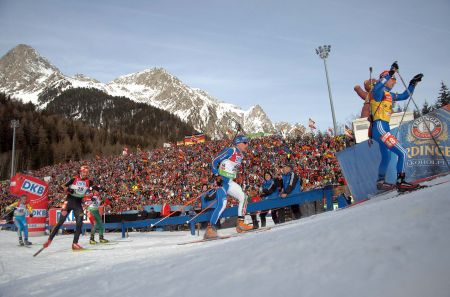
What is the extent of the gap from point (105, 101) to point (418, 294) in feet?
605

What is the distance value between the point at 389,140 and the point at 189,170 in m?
23.3

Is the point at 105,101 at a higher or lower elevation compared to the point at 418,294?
higher

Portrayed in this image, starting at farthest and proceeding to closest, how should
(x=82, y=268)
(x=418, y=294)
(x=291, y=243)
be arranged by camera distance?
1. (x=82, y=268)
2. (x=291, y=243)
3. (x=418, y=294)

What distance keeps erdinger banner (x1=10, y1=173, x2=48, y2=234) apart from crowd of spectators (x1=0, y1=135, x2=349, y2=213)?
3.17 m

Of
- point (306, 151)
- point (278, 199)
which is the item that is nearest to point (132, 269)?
point (278, 199)

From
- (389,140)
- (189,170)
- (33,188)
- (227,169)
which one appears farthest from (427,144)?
(189,170)

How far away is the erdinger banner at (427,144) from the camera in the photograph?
25.6ft

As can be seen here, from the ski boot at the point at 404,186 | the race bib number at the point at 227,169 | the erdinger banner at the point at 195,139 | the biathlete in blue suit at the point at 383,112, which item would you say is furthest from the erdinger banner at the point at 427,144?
the erdinger banner at the point at 195,139

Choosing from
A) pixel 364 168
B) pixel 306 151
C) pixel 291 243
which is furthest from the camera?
pixel 306 151

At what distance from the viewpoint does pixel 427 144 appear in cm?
801

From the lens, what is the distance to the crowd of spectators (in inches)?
806

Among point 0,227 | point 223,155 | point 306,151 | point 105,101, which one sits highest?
point 105,101

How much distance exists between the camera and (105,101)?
17188 centimetres

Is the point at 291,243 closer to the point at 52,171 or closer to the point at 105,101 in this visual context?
the point at 52,171
